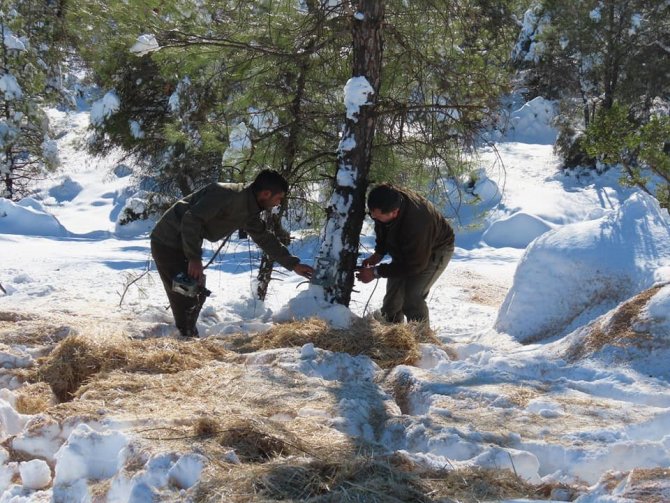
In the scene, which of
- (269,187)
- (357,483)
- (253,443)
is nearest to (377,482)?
(357,483)

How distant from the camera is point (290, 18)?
22.1 feet

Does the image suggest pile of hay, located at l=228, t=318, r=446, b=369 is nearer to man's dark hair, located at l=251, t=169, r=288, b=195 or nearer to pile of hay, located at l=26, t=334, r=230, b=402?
pile of hay, located at l=26, t=334, r=230, b=402

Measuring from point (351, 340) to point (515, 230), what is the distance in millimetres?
12449

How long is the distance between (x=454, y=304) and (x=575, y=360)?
5313mm

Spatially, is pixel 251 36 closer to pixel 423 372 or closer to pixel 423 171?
pixel 423 171

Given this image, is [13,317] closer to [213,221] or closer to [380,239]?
[213,221]

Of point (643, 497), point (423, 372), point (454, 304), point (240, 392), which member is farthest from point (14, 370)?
point (454, 304)

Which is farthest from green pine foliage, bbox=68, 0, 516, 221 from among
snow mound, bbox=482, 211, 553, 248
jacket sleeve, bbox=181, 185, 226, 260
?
snow mound, bbox=482, 211, 553, 248

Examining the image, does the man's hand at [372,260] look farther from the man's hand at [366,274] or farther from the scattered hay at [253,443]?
the scattered hay at [253,443]

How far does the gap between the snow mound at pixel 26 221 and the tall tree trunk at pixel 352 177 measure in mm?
12863

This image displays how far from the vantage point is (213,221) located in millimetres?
5688

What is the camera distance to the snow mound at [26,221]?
56.3 feet

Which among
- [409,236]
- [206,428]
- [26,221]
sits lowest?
[26,221]

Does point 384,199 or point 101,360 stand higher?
point 384,199
